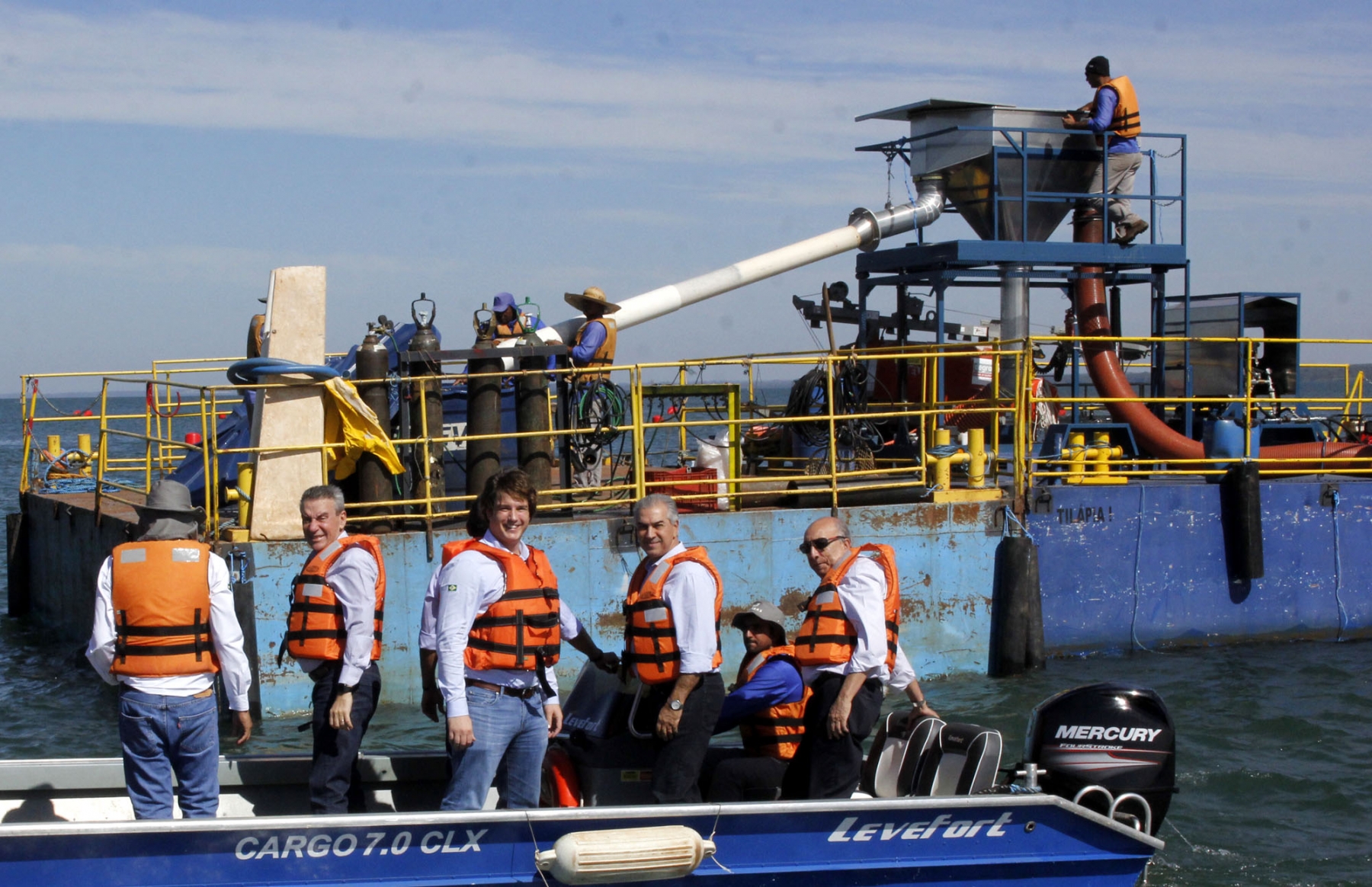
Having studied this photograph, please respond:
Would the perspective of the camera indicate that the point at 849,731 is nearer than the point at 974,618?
Yes

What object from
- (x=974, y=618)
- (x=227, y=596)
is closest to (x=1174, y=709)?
(x=974, y=618)

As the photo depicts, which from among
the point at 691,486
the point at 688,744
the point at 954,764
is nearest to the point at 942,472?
the point at 691,486

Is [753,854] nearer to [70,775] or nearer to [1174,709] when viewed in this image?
[70,775]

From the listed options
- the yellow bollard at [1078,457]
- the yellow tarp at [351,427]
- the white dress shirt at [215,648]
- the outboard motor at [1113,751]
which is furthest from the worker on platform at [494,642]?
the yellow bollard at [1078,457]

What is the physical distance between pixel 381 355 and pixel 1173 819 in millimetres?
6768

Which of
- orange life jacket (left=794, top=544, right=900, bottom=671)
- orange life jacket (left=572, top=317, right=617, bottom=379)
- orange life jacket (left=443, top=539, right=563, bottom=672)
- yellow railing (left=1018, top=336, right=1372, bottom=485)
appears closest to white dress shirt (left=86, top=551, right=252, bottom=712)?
orange life jacket (left=443, top=539, right=563, bottom=672)

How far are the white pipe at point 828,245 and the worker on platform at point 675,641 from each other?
9440mm

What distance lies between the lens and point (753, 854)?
5.79m

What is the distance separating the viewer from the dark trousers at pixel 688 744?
5.80 metres

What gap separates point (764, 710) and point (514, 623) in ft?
4.31

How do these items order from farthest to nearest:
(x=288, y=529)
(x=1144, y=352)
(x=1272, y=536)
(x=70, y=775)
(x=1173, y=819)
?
1. (x=1144, y=352)
2. (x=1272, y=536)
3. (x=288, y=529)
4. (x=1173, y=819)
5. (x=70, y=775)

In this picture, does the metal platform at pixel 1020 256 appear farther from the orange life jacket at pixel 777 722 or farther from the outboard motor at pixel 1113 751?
the orange life jacket at pixel 777 722

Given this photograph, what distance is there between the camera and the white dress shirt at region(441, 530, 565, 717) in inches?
215

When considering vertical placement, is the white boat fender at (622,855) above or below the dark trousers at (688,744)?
below
